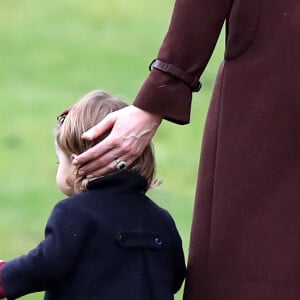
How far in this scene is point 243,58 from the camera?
332 cm

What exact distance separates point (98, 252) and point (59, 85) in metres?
7.83

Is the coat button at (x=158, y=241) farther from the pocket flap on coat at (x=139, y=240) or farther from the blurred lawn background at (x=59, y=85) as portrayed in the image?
the blurred lawn background at (x=59, y=85)

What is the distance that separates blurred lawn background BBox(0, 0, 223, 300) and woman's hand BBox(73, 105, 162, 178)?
2892 mm

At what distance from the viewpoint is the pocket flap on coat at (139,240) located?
3.46 m

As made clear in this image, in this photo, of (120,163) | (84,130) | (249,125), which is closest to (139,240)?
(120,163)

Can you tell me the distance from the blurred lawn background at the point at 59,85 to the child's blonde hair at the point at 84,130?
8.97 ft

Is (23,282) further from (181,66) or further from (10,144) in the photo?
(10,144)

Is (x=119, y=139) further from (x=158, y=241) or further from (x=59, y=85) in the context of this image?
(x=59, y=85)

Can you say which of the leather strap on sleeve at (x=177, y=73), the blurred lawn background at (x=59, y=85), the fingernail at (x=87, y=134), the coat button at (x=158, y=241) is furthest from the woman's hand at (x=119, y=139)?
the blurred lawn background at (x=59, y=85)

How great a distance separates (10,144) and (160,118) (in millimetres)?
6212

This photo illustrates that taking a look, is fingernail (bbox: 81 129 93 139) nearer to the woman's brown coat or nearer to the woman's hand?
the woman's hand

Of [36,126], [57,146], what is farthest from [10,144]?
[57,146]

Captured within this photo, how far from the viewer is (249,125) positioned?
3.32m

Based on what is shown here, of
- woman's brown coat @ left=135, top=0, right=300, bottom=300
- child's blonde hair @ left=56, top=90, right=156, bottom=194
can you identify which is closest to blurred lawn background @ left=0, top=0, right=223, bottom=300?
child's blonde hair @ left=56, top=90, right=156, bottom=194
